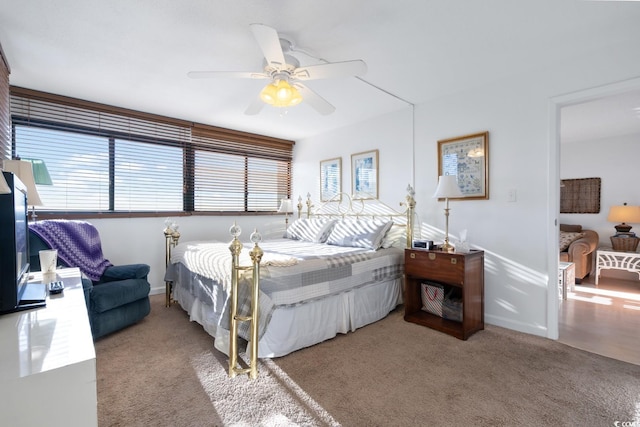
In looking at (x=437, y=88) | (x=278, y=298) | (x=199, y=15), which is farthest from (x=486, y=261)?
(x=199, y=15)

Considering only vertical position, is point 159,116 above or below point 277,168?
above

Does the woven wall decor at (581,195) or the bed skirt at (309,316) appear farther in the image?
the woven wall decor at (581,195)

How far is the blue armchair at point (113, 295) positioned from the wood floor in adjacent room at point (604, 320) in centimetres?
382

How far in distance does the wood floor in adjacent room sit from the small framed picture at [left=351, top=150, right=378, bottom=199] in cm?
246

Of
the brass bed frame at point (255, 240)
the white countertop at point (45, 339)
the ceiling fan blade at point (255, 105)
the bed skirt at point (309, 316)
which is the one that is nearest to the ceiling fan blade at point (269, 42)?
the ceiling fan blade at point (255, 105)

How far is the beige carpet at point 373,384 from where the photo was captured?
5.32 ft

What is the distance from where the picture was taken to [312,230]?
4047 millimetres

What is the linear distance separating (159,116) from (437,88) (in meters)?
3.46

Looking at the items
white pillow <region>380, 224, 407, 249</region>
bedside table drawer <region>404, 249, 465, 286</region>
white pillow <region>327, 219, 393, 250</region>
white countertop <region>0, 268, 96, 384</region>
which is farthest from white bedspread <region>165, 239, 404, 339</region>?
white countertop <region>0, 268, 96, 384</region>

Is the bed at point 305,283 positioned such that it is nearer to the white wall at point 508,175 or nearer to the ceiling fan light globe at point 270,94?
the white wall at point 508,175

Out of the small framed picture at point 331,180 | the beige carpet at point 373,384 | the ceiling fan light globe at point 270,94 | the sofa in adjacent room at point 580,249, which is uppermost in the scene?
the ceiling fan light globe at point 270,94

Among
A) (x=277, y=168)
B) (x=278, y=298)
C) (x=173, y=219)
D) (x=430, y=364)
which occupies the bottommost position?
(x=430, y=364)

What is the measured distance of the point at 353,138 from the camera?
14.2ft

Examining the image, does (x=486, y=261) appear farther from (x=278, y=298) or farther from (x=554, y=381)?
(x=278, y=298)
